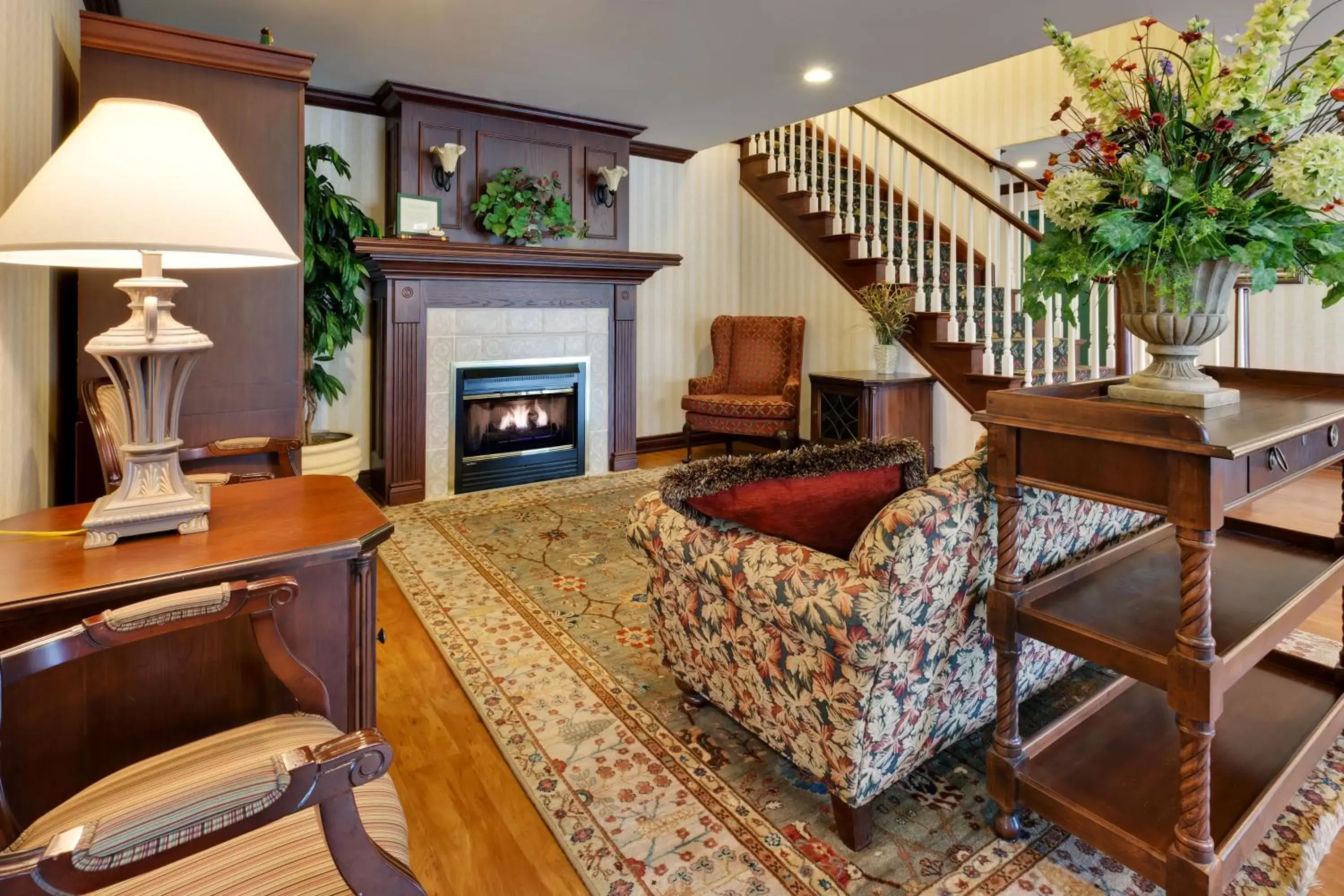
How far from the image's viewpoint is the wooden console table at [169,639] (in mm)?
1050

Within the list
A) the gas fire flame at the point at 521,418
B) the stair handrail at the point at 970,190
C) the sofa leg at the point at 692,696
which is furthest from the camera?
the gas fire flame at the point at 521,418

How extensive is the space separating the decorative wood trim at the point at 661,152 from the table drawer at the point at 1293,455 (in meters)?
4.91

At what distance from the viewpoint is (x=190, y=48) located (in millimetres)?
2432

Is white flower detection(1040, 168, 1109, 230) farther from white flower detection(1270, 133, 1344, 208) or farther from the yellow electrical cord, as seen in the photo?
the yellow electrical cord

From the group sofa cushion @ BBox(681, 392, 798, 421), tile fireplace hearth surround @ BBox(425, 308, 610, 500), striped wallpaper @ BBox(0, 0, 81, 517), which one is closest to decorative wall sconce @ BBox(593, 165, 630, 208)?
tile fireplace hearth surround @ BBox(425, 308, 610, 500)

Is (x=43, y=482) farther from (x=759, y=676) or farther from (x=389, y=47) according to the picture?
(x=389, y=47)

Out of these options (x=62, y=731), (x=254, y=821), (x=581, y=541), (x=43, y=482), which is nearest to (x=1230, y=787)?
(x=254, y=821)

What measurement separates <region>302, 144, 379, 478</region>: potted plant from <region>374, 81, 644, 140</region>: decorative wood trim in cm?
58

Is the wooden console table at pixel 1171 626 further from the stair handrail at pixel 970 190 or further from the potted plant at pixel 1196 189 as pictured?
the stair handrail at pixel 970 190

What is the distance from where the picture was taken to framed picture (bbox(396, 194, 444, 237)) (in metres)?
4.25

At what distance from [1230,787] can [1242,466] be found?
713 millimetres

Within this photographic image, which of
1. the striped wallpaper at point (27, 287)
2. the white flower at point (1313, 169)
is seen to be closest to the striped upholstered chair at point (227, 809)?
the striped wallpaper at point (27, 287)

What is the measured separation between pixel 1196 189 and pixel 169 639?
2.04m

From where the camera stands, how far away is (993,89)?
585cm
